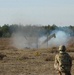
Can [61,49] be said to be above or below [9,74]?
above

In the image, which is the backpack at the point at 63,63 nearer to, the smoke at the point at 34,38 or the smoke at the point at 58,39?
the smoke at the point at 34,38

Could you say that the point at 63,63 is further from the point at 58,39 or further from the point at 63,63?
the point at 58,39

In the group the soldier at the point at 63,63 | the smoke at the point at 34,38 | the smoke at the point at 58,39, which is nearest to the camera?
the soldier at the point at 63,63

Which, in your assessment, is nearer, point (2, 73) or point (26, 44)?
point (2, 73)

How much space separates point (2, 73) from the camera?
2297 centimetres

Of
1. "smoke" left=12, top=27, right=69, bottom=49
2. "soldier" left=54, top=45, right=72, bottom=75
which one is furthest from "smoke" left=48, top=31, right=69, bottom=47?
"soldier" left=54, top=45, right=72, bottom=75

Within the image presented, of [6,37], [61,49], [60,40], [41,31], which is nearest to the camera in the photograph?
[61,49]

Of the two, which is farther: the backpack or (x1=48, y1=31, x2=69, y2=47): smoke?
(x1=48, y1=31, x2=69, y2=47): smoke

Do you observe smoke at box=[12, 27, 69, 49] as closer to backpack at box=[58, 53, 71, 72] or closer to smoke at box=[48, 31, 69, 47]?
smoke at box=[48, 31, 69, 47]

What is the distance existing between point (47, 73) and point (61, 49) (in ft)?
32.5

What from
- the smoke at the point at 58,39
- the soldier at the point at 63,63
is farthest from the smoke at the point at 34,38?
the soldier at the point at 63,63

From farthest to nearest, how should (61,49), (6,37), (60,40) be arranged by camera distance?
(6,37)
(60,40)
(61,49)

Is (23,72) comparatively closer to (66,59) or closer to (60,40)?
(66,59)

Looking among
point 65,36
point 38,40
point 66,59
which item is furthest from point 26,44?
point 66,59
